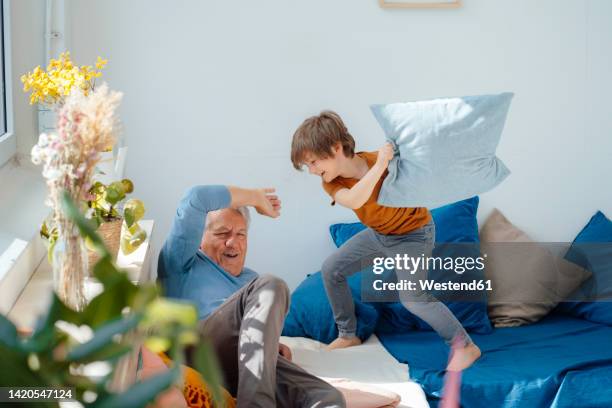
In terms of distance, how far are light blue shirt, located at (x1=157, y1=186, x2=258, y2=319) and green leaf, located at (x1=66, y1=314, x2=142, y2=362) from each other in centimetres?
186

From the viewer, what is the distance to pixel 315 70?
3.69m

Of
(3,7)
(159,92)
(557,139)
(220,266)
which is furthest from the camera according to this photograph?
(557,139)

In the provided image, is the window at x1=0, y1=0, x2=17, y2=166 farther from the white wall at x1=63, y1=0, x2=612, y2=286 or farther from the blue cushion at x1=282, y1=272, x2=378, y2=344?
the blue cushion at x1=282, y1=272, x2=378, y2=344

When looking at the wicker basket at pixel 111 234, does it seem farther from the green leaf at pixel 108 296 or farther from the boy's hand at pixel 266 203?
the green leaf at pixel 108 296

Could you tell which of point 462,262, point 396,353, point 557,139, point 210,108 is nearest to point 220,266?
point 396,353

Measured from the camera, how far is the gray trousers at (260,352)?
6.44ft

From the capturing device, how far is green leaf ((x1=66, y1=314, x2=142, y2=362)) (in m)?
0.58

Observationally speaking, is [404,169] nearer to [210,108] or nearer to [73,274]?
[210,108]

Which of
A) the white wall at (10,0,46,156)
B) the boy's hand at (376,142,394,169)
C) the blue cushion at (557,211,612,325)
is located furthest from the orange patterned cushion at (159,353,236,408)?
the blue cushion at (557,211,612,325)

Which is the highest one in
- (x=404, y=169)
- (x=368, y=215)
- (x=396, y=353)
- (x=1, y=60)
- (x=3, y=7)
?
(x=3, y=7)

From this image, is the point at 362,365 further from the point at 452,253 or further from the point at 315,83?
the point at 315,83

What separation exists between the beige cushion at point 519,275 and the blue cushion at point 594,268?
41 millimetres

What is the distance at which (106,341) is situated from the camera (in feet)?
1.95

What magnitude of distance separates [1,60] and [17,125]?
25 cm
